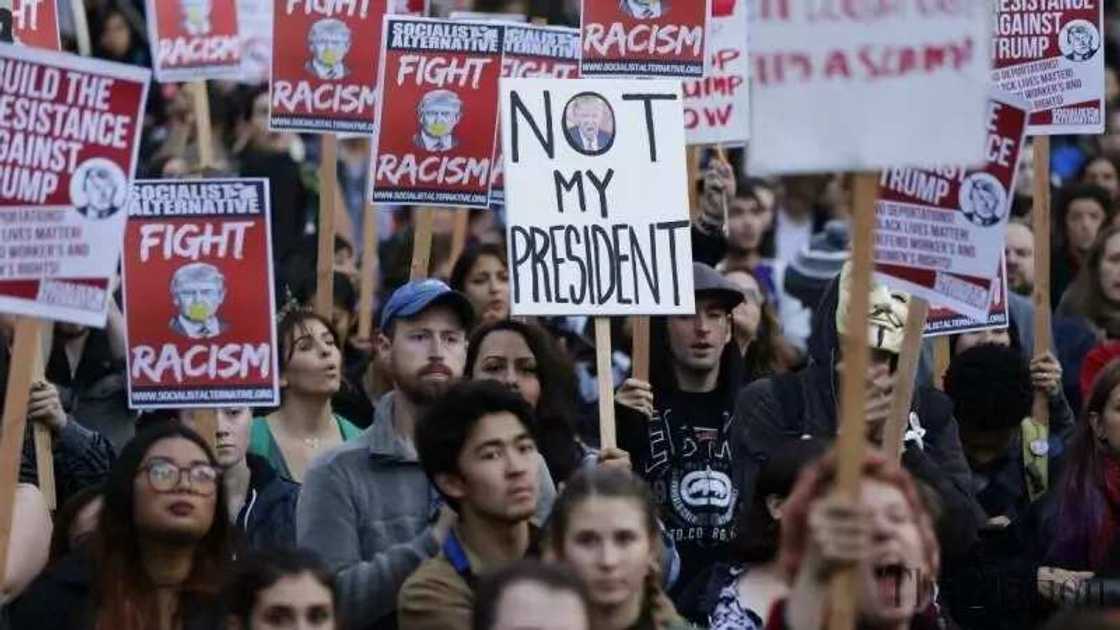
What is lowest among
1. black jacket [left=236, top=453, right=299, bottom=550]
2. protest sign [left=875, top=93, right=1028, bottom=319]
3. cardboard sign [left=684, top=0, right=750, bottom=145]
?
black jacket [left=236, top=453, right=299, bottom=550]

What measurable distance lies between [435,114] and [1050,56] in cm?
243

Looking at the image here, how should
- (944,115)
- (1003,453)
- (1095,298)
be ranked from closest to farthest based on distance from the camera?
(944,115) < (1003,453) < (1095,298)

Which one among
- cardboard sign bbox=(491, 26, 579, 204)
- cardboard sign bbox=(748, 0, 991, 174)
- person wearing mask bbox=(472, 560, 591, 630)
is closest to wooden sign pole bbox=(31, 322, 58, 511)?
cardboard sign bbox=(491, 26, 579, 204)

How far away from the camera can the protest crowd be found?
796 centimetres

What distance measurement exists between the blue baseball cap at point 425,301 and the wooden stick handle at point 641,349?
35.6 inches

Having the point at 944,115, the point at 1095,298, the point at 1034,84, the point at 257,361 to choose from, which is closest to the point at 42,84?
the point at 257,361

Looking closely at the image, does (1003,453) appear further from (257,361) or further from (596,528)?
(596,528)

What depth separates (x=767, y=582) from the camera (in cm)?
868

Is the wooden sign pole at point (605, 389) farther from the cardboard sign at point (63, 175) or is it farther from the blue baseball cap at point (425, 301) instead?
the cardboard sign at point (63, 175)

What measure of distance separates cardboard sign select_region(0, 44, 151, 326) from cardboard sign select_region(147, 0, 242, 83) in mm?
6387

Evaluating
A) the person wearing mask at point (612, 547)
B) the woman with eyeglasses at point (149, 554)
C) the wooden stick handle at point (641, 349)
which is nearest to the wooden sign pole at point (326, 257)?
the wooden stick handle at point (641, 349)

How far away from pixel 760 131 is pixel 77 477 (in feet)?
13.9

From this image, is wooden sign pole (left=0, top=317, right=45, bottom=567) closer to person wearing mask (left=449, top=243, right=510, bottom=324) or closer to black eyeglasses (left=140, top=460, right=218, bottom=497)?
black eyeglasses (left=140, top=460, right=218, bottom=497)

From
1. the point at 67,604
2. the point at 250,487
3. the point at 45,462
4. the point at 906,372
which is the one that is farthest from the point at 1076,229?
the point at 67,604
